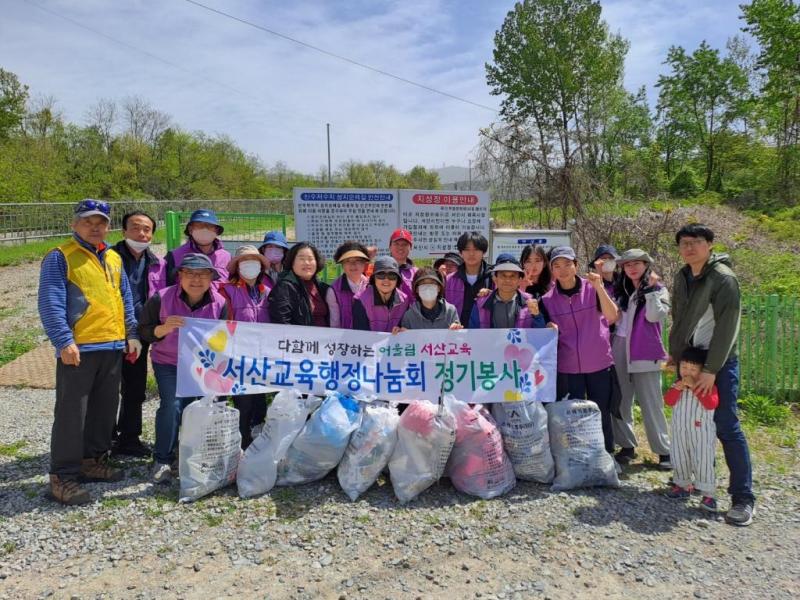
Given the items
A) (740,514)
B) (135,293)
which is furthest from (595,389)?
(135,293)

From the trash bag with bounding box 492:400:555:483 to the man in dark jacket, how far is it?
1.07m

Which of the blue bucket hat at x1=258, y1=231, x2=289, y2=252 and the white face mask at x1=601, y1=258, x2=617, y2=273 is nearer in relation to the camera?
the white face mask at x1=601, y1=258, x2=617, y2=273

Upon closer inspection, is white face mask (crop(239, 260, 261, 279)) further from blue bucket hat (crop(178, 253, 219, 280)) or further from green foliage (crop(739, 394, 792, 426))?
green foliage (crop(739, 394, 792, 426))

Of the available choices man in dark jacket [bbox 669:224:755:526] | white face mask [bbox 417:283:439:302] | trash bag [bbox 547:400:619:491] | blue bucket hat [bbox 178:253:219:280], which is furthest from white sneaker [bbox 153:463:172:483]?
man in dark jacket [bbox 669:224:755:526]

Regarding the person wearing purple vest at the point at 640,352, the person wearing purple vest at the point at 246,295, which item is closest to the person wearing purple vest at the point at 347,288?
the person wearing purple vest at the point at 246,295

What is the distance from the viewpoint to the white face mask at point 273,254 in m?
4.77

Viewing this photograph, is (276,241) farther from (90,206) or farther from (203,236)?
(90,206)

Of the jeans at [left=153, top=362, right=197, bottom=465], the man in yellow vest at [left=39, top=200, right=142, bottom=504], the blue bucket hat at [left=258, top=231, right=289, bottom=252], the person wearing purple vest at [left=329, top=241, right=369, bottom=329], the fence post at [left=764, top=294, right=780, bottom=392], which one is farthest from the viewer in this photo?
the fence post at [left=764, top=294, right=780, bottom=392]

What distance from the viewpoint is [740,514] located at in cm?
337

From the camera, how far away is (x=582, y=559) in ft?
9.84

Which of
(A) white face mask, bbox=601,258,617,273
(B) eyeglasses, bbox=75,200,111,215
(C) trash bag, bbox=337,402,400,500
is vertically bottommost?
(C) trash bag, bbox=337,402,400,500

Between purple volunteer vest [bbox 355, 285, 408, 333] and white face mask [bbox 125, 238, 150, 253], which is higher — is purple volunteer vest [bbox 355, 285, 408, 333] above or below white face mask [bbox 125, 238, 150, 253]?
below

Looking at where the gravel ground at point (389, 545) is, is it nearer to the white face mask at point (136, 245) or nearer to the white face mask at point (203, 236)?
the white face mask at point (136, 245)

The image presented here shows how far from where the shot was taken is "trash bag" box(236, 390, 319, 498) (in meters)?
3.66
